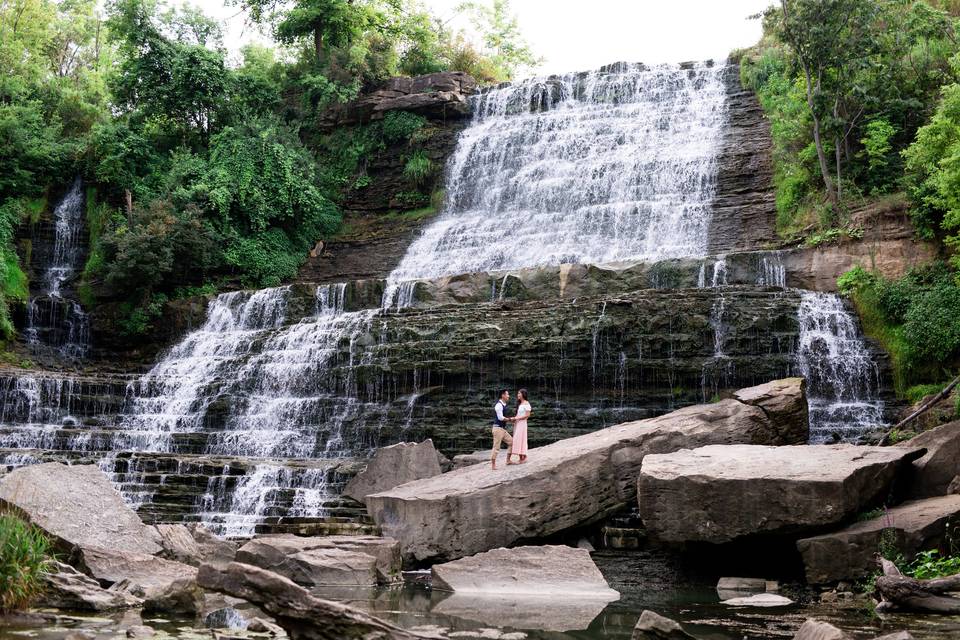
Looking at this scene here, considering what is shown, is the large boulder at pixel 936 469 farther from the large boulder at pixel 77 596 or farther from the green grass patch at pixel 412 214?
the green grass patch at pixel 412 214

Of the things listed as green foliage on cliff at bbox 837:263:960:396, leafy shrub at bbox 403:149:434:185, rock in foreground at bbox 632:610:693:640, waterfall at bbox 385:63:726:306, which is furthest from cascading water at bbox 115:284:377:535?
green foliage on cliff at bbox 837:263:960:396

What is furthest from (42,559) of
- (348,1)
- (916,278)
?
(348,1)

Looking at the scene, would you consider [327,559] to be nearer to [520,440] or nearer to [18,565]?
[520,440]

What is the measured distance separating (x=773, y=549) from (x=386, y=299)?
15347 mm

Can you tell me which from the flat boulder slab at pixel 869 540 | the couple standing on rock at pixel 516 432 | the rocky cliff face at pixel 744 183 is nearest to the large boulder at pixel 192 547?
the couple standing on rock at pixel 516 432

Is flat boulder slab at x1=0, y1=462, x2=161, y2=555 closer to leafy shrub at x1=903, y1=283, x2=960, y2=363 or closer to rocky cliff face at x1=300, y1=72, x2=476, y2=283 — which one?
leafy shrub at x1=903, y1=283, x2=960, y2=363

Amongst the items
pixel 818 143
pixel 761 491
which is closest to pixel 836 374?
pixel 761 491

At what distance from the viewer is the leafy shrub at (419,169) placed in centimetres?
3481

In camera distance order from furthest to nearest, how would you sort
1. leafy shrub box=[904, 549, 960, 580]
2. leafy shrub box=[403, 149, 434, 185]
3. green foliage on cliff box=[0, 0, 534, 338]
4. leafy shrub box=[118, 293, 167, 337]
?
leafy shrub box=[403, 149, 434, 185] < green foliage on cliff box=[0, 0, 534, 338] < leafy shrub box=[118, 293, 167, 337] < leafy shrub box=[904, 549, 960, 580]

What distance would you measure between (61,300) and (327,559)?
72.0 ft

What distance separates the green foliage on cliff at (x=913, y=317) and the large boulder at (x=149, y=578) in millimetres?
14125

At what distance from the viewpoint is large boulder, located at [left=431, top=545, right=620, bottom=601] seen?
10742 millimetres

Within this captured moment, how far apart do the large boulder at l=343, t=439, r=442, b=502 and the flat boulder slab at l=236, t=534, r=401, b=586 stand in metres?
3.65

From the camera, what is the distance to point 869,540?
10.7m
